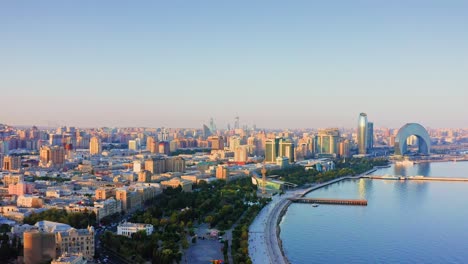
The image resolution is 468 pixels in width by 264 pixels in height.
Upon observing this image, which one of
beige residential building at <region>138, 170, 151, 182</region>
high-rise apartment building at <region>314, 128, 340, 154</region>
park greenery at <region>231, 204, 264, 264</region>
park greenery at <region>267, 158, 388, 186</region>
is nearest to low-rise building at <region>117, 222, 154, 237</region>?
park greenery at <region>231, 204, 264, 264</region>

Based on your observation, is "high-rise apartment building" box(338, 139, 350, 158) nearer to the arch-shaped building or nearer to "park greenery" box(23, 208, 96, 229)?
the arch-shaped building

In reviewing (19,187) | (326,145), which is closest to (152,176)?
(19,187)

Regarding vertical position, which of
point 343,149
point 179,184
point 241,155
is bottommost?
point 179,184

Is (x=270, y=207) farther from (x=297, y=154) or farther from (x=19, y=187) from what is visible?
(x=297, y=154)

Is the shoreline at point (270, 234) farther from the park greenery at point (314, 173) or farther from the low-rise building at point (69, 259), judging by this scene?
the park greenery at point (314, 173)

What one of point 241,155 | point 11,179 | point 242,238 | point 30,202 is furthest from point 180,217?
point 241,155

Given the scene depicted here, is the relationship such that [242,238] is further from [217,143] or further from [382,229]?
[217,143]

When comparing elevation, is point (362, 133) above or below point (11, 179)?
above
